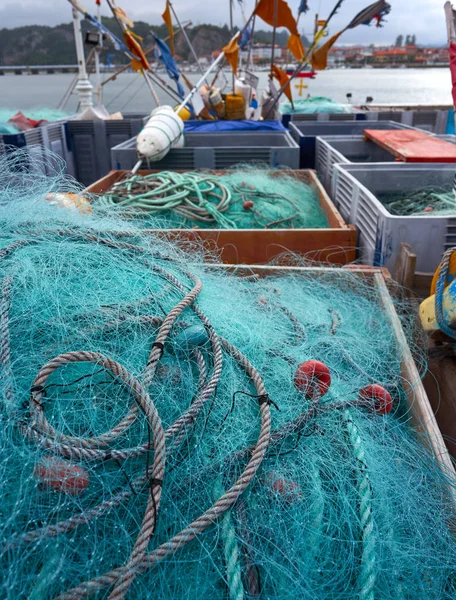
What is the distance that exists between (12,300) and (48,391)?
0.48m

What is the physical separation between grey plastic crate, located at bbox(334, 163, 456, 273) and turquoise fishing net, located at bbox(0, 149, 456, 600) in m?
1.15

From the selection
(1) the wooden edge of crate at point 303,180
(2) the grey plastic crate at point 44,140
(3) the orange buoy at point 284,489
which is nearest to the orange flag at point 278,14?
(2) the grey plastic crate at point 44,140

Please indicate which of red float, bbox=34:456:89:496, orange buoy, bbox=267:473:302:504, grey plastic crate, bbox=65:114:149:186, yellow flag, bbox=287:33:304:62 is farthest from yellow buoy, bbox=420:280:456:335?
→ yellow flag, bbox=287:33:304:62

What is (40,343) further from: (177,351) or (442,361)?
(442,361)

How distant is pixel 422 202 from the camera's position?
399 cm

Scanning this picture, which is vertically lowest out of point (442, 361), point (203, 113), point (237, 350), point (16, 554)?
point (442, 361)

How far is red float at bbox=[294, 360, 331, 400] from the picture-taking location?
189cm

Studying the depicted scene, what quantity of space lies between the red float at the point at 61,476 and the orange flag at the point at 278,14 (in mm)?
9710

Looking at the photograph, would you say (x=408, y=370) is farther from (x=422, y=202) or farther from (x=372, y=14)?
(x=372, y=14)

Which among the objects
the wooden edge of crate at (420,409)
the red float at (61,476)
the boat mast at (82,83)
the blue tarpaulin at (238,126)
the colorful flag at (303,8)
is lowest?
the wooden edge of crate at (420,409)

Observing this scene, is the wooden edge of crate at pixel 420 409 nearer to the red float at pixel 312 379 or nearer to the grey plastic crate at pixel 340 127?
the red float at pixel 312 379

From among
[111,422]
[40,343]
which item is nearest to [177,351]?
[111,422]

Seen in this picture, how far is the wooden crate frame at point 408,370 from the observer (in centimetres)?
180

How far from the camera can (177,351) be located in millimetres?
1867
